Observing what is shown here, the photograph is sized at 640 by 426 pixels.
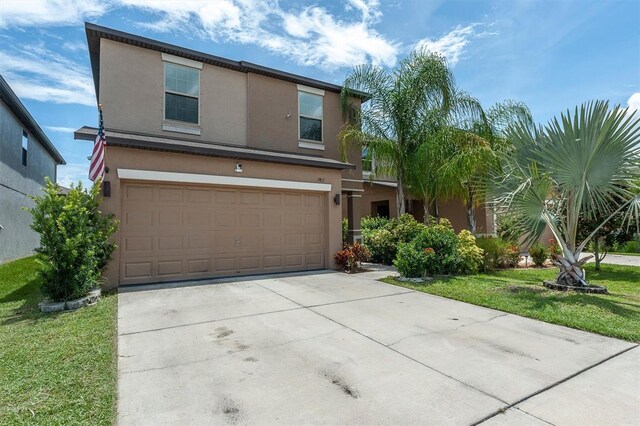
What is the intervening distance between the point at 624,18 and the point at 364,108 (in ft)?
24.8

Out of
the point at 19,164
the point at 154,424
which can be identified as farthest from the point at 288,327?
the point at 19,164

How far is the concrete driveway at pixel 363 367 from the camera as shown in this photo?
292 centimetres

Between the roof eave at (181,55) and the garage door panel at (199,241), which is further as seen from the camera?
the roof eave at (181,55)

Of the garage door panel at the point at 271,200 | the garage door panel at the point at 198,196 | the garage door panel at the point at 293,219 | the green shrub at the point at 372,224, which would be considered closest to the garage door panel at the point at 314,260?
the garage door panel at the point at 293,219

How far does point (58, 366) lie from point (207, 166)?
6191mm

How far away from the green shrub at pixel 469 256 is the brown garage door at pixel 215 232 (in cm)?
440

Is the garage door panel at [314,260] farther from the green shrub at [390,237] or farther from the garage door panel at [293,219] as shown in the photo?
the green shrub at [390,237]

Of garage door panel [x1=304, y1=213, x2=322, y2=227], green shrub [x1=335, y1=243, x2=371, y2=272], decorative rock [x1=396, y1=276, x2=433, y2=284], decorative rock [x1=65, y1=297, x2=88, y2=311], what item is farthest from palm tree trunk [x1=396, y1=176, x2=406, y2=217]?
decorative rock [x1=65, y1=297, x2=88, y2=311]

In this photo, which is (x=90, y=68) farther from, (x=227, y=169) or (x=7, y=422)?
(x=7, y=422)

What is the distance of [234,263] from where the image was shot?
383 inches

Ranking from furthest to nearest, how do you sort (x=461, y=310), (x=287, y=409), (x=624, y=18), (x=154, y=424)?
(x=624, y=18) < (x=461, y=310) < (x=287, y=409) < (x=154, y=424)

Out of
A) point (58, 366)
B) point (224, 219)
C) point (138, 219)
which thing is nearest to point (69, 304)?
point (138, 219)

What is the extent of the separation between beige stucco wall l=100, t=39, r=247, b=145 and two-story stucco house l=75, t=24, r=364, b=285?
0.10 feet

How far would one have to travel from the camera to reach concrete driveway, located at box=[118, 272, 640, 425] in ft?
9.58
